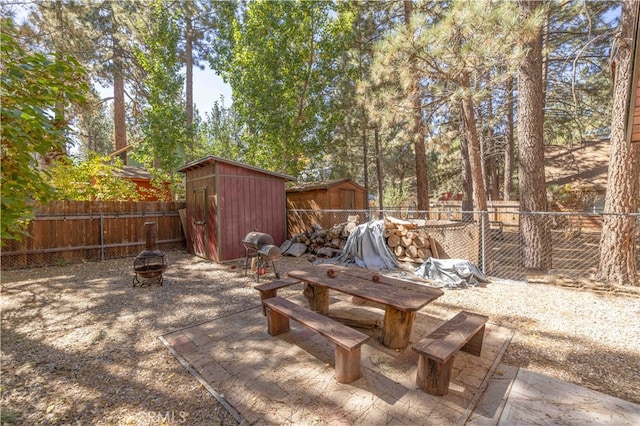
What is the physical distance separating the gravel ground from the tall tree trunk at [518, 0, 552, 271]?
139cm

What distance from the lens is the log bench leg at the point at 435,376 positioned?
221cm

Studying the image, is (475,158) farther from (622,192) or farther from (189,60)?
(189,60)

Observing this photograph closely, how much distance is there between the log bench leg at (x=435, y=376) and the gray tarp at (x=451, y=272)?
3229 mm

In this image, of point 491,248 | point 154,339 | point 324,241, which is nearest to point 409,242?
point 491,248

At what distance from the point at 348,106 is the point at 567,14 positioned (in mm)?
7446

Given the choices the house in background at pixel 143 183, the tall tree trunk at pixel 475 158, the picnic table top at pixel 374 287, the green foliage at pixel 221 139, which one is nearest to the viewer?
the picnic table top at pixel 374 287

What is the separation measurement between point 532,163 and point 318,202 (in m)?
6.18

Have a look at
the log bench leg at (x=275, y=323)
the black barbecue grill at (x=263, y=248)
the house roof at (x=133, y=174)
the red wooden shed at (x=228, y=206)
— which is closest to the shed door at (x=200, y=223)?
the red wooden shed at (x=228, y=206)

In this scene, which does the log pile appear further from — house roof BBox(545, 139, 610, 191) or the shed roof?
house roof BBox(545, 139, 610, 191)

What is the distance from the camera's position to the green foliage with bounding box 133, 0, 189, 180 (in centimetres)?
1143

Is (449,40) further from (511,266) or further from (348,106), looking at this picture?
(348,106)

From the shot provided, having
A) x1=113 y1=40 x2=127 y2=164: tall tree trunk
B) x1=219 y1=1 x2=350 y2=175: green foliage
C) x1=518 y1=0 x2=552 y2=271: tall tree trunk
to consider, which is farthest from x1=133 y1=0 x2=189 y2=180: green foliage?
x1=518 y1=0 x2=552 y2=271: tall tree trunk

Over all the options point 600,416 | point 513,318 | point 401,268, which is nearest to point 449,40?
point 401,268

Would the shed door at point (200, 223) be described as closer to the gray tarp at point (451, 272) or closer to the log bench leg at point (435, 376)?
the gray tarp at point (451, 272)
